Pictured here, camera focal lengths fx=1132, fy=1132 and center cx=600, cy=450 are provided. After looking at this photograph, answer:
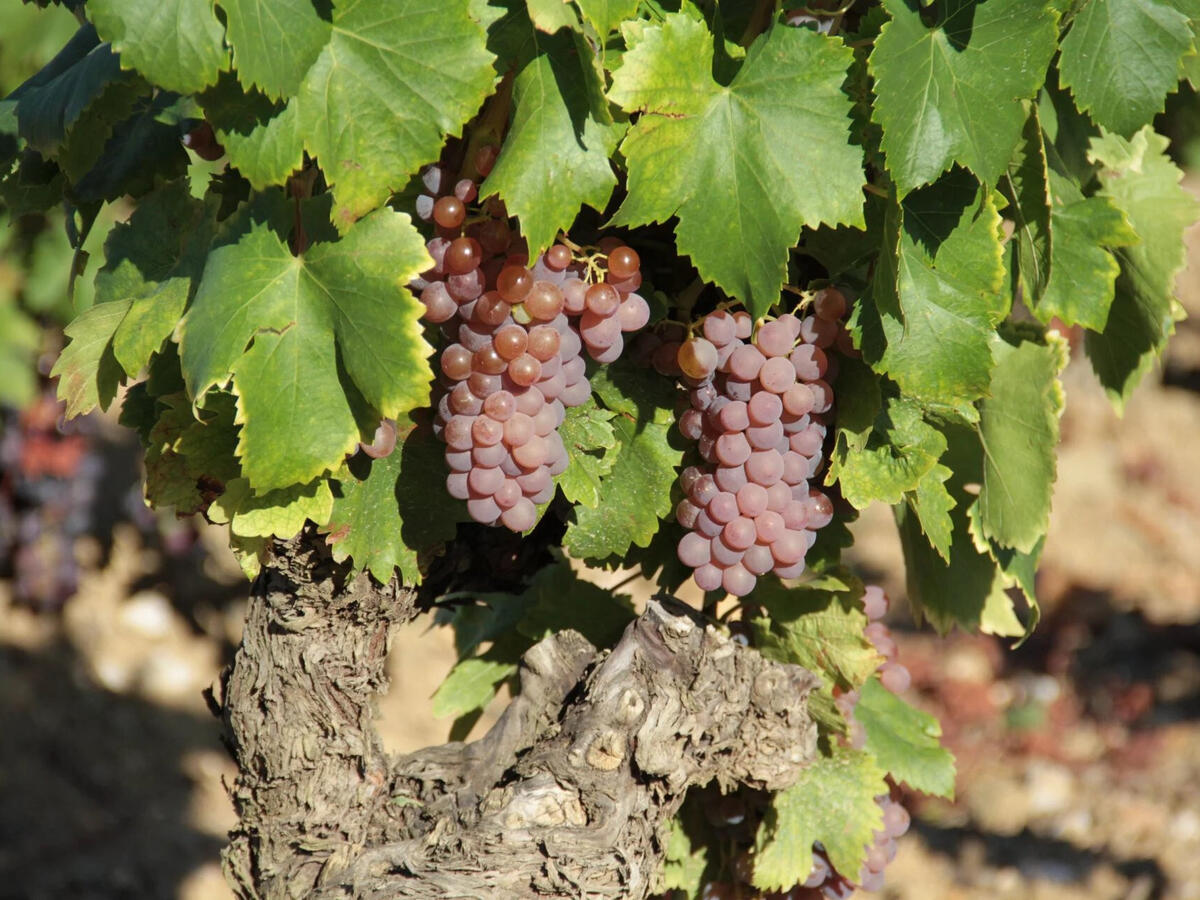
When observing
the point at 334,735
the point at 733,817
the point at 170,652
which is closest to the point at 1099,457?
the point at 170,652

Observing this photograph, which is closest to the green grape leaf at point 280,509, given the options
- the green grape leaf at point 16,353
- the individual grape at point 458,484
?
the individual grape at point 458,484

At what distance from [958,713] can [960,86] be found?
12.8 feet

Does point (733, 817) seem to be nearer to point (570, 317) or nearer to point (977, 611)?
point (977, 611)

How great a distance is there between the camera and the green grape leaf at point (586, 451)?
0.98 m

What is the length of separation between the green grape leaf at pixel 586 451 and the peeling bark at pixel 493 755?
17 cm

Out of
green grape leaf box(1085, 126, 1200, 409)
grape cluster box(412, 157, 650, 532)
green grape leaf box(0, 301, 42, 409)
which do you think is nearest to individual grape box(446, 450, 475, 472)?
grape cluster box(412, 157, 650, 532)

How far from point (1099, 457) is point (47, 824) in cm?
424

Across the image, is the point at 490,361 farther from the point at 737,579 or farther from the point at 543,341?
the point at 737,579

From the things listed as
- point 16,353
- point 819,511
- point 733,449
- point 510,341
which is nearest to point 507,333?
point 510,341

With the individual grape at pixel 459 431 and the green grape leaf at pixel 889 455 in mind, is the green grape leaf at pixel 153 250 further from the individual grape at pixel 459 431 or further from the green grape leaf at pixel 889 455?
the green grape leaf at pixel 889 455

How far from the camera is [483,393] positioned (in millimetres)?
930

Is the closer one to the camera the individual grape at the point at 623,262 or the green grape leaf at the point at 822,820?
the individual grape at the point at 623,262

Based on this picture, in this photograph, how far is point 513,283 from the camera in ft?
2.92

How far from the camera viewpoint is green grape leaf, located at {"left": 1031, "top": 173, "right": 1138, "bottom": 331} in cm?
102
